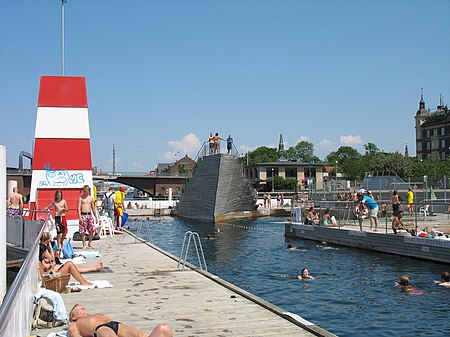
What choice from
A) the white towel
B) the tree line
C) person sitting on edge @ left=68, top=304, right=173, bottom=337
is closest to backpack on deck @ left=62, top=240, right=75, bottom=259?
the white towel

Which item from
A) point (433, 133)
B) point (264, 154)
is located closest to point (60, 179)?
point (433, 133)

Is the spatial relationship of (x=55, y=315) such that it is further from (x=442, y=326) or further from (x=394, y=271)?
(x=394, y=271)

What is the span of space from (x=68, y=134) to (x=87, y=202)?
4699mm

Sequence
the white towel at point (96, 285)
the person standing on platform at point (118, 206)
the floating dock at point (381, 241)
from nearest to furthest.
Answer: the white towel at point (96, 285)
the floating dock at point (381, 241)
the person standing on platform at point (118, 206)

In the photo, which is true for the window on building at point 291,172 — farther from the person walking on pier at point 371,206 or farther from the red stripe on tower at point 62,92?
the red stripe on tower at point 62,92

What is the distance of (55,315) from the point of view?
314 inches

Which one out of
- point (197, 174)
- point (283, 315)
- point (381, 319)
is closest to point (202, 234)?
point (197, 174)

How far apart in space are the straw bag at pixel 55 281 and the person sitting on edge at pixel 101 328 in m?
3.22

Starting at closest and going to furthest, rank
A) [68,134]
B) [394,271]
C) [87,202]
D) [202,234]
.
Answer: [87,202] < [394,271] < [68,134] < [202,234]

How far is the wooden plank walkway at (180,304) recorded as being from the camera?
7848mm

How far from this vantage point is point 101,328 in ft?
20.7

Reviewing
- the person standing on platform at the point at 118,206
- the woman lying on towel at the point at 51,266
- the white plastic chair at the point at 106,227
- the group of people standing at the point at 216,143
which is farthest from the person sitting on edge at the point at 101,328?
the group of people standing at the point at 216,143

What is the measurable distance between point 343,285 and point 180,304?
8.23m

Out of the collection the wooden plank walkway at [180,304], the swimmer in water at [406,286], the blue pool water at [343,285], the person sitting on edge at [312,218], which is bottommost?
the blue pool water at [343,285]
